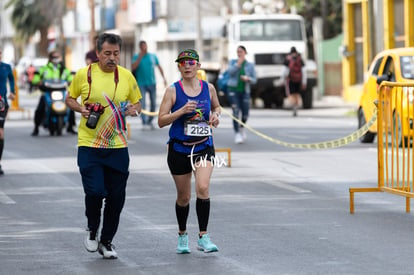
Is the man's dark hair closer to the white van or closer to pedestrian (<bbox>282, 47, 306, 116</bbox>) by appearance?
pedestrian (<bbox>282, 47, 306, 116</bbox>)

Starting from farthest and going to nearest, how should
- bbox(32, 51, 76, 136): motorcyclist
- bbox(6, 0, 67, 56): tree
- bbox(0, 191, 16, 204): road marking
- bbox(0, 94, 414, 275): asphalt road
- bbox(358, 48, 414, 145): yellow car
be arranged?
1. bbox(6, 0, 67, 56): tree
2. bbox(32, 51, 76, 136): motorcyclist
3. bbox(358, 48, 414, 145): yellow car
4. bbox(0, 191, 16, 204): road marking
5. bbox(0, 94, 414, 275): asphalt road

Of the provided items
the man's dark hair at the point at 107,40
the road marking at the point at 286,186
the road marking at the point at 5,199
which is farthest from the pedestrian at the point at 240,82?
the man's dark hair at the point at 107,40

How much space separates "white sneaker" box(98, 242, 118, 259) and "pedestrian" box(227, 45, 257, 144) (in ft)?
40.0

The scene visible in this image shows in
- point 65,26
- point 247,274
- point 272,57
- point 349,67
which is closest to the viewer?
point 247,274

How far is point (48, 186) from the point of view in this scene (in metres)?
15.2

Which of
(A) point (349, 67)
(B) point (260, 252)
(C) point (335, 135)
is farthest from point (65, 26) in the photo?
(B) point (260, 252)

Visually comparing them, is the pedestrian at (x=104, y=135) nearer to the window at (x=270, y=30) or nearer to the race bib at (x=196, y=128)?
the race bib at (x=196, y=128)

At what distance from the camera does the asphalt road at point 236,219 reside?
9.19 metres

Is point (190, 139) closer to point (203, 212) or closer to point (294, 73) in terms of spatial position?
point (203, 212)

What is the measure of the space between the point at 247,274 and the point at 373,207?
13.6 ft

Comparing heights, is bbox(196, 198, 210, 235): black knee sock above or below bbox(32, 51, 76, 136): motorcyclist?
below

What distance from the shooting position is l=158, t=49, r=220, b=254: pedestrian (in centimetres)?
959

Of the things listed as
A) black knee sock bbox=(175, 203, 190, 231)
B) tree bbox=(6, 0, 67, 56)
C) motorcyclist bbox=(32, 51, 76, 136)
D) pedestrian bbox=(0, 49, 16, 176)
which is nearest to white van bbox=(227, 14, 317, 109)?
motorcyclist bbox=(32, 51, 76, 136)

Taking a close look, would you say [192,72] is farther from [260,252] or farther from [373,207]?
[373,207]
